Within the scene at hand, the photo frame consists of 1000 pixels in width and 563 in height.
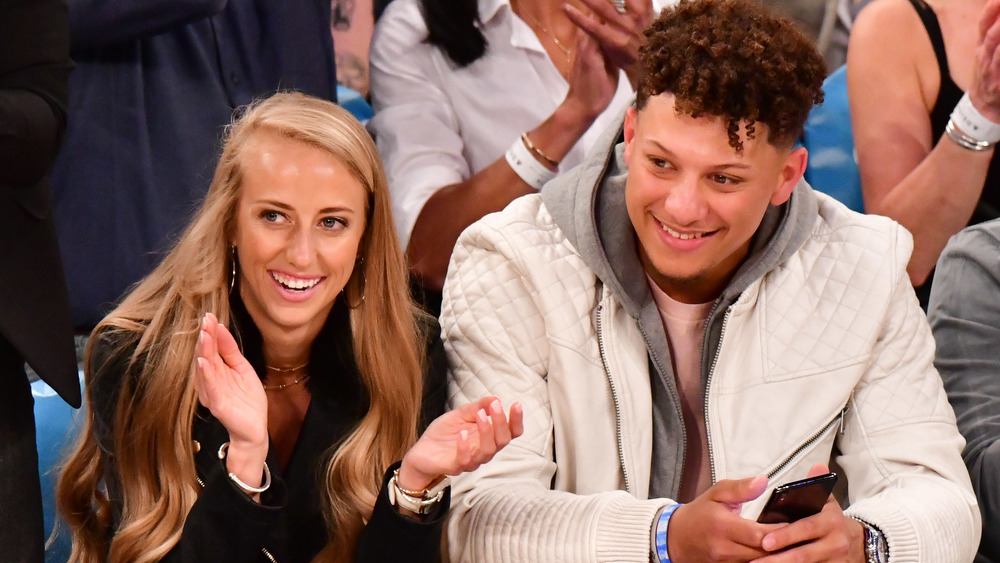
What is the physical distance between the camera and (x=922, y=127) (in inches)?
105

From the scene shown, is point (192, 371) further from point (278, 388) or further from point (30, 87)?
point (30, 87)

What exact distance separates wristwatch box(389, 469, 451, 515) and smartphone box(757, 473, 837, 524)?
1.68ft

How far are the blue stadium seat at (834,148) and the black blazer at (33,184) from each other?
5.71 feet

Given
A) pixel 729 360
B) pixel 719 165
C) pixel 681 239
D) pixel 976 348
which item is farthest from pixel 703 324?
pixel 976 348

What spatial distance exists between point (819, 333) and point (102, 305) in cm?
141

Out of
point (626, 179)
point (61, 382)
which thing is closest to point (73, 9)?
point (61, 382)

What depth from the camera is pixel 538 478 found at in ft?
6.72

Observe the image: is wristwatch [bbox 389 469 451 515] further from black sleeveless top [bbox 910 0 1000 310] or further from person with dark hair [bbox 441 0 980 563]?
black sleeveless top [bbox 910 0 1000 310]

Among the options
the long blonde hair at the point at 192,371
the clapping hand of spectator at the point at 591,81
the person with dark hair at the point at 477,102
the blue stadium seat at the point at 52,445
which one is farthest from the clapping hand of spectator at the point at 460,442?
the clapping hand of spectator at the point at 591,81

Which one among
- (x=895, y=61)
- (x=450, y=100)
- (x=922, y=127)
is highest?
(x=895, y=61)

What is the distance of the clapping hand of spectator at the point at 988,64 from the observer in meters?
2.46

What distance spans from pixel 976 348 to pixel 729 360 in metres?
0.57

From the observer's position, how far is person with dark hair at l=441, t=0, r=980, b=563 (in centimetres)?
198

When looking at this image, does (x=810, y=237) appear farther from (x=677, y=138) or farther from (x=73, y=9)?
(x=73, y=9)
